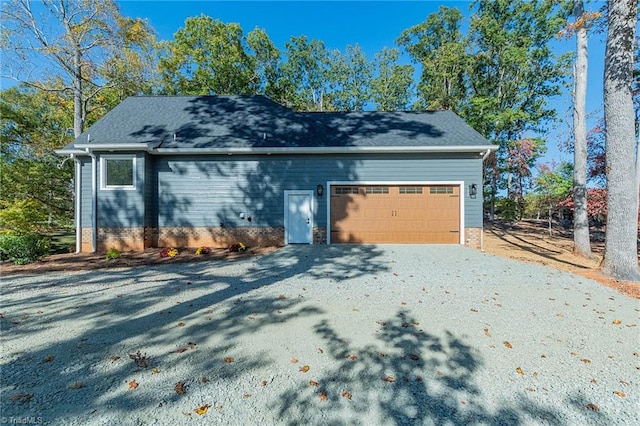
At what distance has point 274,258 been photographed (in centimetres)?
763

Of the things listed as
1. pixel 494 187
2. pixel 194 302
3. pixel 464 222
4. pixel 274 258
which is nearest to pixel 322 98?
pixel 494 187

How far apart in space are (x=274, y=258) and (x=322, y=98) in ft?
70.2

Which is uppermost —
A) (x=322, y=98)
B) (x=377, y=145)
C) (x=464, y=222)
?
(x=322, y=98)

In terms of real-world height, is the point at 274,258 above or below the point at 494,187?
below

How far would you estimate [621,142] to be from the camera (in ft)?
18.1

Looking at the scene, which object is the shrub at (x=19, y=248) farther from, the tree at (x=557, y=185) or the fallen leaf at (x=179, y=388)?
the tree at (x=557, y=185)

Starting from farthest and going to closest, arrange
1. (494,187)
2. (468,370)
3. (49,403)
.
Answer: (494,187), (468,370), (49,403)

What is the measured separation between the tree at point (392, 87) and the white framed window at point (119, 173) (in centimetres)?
1943

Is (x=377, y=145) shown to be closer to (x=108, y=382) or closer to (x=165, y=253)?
(x=165, y=253)

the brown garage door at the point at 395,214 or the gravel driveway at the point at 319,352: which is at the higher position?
the brown garage door at the point at 395,214

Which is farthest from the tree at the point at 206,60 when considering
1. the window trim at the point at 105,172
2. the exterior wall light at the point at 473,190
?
the exterior wall light at the point at 473,190

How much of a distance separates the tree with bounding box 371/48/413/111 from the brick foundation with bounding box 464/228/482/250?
1640cm

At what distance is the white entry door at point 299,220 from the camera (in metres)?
9.71

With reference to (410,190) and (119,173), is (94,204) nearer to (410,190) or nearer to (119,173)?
(119,173)
